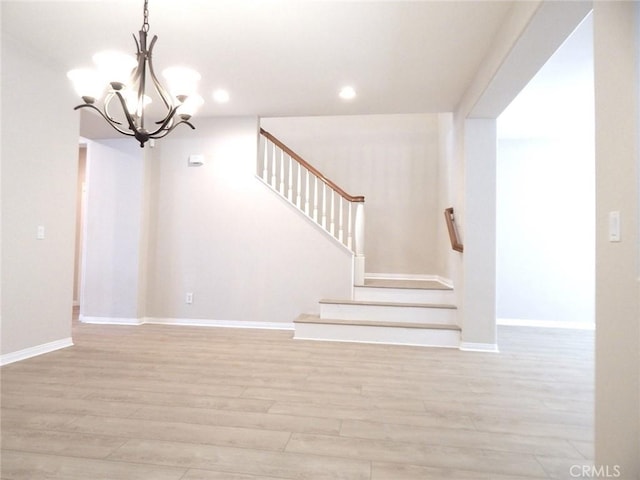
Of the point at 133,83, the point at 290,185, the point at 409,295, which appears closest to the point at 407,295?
the point at 409,295

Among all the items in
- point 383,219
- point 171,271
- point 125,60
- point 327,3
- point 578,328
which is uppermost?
point 327,3

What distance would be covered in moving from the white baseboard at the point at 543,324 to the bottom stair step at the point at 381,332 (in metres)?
1.72

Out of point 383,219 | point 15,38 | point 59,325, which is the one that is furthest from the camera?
point 383,219

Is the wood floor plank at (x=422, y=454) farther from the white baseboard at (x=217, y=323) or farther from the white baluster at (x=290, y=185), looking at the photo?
the white baluster at (x=290, y=185)

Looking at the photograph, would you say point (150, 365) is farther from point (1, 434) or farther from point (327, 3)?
point (327, 3)

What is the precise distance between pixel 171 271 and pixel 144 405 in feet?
8.53

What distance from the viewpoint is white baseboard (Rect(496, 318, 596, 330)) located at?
15.0 feet

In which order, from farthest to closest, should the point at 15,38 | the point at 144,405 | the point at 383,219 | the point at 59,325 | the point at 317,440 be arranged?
1. the point at 383,219
2. the point at 59,325
3. the point at 15,38
4. the point at 144,405
5. the point at 317,440

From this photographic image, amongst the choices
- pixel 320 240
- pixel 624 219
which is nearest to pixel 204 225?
pixel 320 240

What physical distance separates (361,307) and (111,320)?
3.16 m

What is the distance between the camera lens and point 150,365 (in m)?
2.77

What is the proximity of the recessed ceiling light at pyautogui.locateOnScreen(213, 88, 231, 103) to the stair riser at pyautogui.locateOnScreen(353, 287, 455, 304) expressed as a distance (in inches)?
102

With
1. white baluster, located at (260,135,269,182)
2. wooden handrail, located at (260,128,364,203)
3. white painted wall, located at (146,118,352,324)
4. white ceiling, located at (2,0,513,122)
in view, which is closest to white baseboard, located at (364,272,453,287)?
white painted wall, located at (146,118,352,324)

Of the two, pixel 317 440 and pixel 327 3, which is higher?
pixel 327 3
